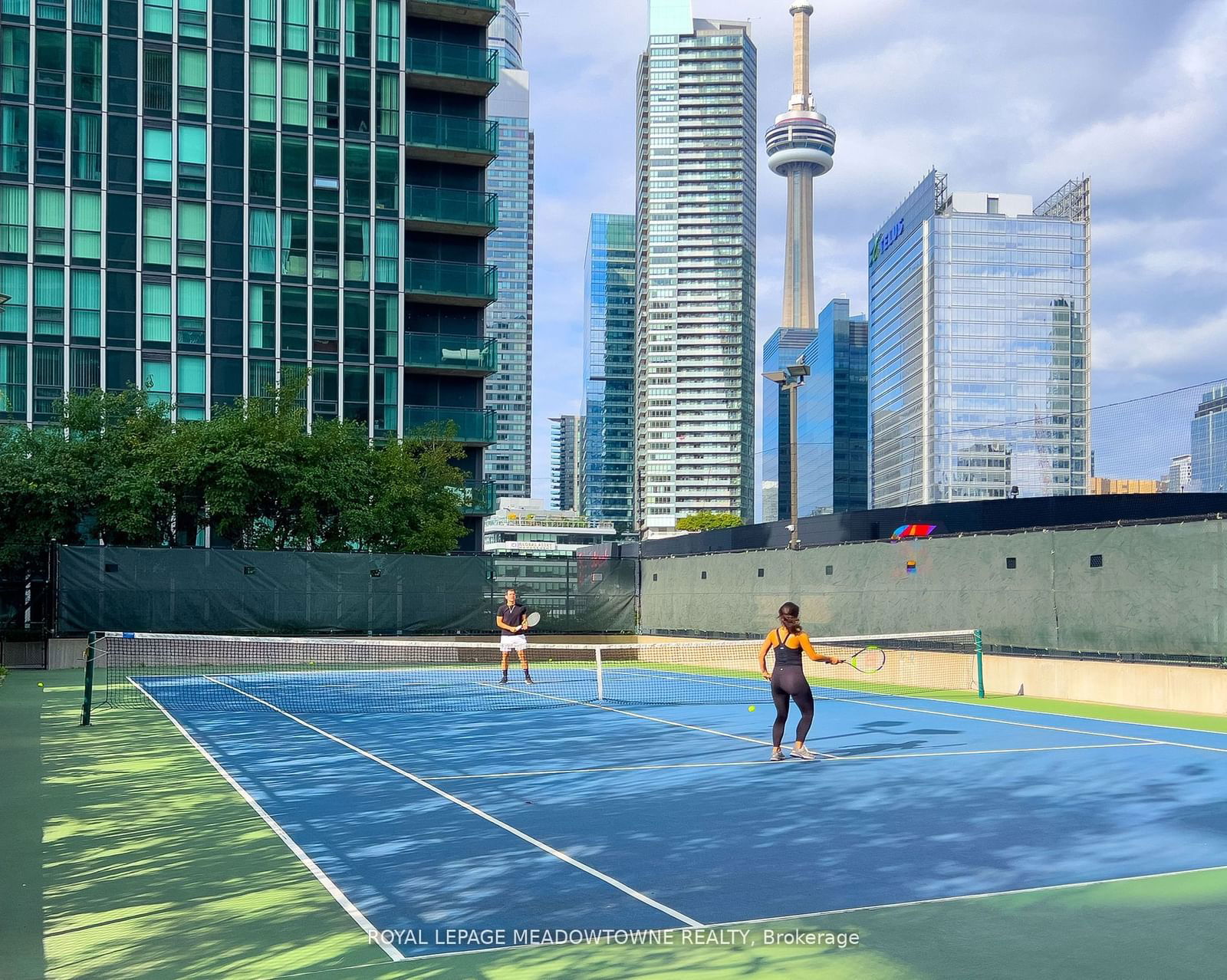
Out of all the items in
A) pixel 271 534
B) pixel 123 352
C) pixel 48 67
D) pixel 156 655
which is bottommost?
pixel 156 655

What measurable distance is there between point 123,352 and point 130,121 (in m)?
9.19

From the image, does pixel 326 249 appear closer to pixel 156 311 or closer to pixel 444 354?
pixel 444 354

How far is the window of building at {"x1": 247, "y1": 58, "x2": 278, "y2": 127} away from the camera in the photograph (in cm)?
5050

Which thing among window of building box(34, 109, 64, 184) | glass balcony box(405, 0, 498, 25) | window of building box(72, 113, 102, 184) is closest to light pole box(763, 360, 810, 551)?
glass balcony box(405, 0, 498, 25)

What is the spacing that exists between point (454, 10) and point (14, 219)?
20.2 metres

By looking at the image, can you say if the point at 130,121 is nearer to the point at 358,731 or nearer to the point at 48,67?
the point at 48,67

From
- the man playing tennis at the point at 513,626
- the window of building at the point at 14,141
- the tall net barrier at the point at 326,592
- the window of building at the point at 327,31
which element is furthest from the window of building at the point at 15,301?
the man playing tennis at the point at 513,626

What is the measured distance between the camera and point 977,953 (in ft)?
19.8

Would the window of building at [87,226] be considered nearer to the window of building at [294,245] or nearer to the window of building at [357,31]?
the window of building at [294,245]

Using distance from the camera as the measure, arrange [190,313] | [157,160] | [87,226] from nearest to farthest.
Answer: [87,226] < [157,160] < [190,313]

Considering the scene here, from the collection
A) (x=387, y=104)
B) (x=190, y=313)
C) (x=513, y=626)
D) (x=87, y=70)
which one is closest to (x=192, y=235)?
(x=190, y=313)

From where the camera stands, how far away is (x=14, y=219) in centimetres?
4784

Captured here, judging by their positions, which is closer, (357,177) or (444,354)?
(357,177)

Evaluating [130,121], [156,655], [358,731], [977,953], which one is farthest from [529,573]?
[130,121]
